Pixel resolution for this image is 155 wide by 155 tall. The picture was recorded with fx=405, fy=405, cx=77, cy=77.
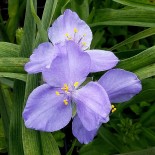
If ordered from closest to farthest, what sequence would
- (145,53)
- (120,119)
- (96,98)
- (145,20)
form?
(96,98), (145,53), (145,20), (120,119)

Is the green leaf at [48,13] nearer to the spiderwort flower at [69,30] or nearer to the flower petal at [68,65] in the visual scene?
the spiderwort flower at [69,30]

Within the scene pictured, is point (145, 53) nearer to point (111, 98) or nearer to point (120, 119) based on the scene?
point (111, 98)

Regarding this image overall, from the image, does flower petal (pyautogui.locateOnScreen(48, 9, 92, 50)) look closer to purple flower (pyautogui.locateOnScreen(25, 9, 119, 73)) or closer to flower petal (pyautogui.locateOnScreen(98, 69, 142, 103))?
purple flower (pyautogui.locateOnScreen(25, 9, 119, 73))

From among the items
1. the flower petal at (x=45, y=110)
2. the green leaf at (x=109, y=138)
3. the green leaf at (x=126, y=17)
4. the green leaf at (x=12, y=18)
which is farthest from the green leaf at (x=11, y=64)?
the green leaf at (x=12, y=18)

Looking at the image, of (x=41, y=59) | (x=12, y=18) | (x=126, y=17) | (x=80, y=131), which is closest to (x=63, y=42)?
(x=41, y=59)

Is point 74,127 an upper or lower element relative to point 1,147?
upper

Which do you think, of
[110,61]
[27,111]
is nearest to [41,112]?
[27,111]

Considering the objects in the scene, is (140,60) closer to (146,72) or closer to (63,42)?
(146,72)
